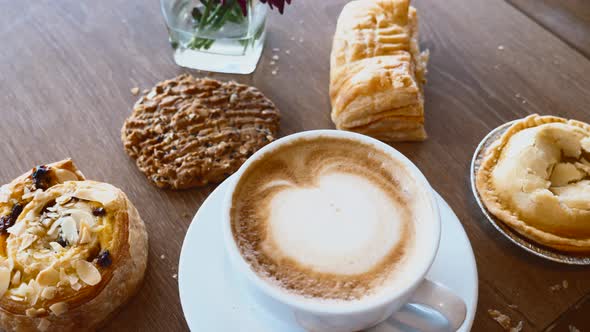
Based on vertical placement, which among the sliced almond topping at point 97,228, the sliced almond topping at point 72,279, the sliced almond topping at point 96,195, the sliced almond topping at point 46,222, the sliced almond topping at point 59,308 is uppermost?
the sliced almond topping at point 96,195

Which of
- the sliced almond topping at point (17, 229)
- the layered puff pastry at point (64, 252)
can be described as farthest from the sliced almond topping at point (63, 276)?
the sliced almond topping at point (17, 229)

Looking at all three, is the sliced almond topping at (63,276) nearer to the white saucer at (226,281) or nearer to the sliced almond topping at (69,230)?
the sliced almond topping at (69,230)

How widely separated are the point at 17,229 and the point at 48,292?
14cm

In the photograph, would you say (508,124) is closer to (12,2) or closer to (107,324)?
(107,324)

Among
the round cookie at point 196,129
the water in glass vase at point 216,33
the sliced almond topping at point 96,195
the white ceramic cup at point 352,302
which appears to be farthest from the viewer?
the water in glass vase at point 216,33

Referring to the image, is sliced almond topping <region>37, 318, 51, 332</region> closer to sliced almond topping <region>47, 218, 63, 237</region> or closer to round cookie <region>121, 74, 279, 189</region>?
sliced almond topping <region>47, 218, 63, 237</region>

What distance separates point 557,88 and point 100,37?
4.25ft

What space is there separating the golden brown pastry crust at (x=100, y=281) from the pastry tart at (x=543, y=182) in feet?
2.46

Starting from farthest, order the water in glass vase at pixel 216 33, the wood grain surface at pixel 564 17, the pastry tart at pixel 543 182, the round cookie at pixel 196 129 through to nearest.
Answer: the wood grain surface at pixel 564 17 < the water in glass vase at pixel 216 33 < the round cookie at pixel 196 129 < the pastry tart at pixel 543 182

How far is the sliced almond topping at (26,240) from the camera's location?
90cm

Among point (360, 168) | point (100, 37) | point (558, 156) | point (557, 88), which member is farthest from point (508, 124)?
point (100, 37)

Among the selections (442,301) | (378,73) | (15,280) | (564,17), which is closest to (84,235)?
(15,280)

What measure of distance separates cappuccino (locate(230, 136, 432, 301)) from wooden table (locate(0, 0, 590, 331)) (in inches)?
12.4

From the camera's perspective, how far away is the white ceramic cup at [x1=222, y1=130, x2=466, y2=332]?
0.76 metres
